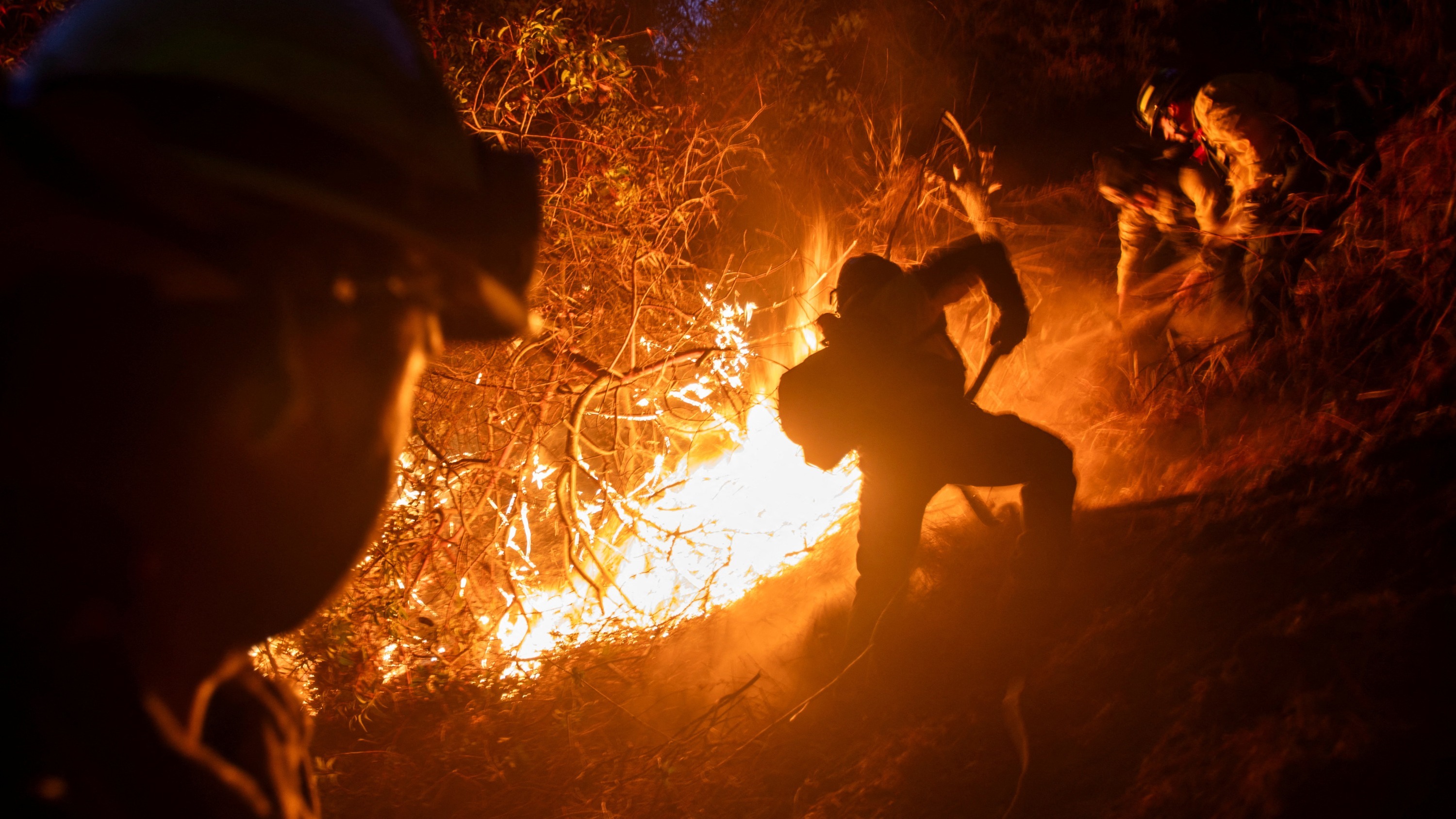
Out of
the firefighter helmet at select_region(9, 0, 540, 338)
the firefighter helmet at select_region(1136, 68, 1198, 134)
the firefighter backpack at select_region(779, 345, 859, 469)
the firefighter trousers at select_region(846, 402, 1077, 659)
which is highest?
the firefighter helmet at select_region(9, 0, 540, 338)

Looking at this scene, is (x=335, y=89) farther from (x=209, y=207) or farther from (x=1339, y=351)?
(x=1339, y=351)

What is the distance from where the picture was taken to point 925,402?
340 cm

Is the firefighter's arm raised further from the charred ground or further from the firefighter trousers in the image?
the charred ground

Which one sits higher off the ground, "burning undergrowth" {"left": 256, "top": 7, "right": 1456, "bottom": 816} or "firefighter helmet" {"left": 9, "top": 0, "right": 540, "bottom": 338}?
"firefighter helmet" {"left": 9, "top": 0, "right": 540, "bottom": 338}

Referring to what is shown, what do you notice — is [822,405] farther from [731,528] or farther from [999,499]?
[731,528]

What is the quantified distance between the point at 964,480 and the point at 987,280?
1035 mm

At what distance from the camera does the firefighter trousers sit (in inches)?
131

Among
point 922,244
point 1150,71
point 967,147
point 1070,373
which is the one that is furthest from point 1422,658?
point 1150,71

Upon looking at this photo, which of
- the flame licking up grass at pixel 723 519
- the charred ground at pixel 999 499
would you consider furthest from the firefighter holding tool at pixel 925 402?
the flame licking up grass at pixel 723 519

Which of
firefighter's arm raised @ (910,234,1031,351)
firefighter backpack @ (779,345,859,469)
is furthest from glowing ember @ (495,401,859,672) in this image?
firefighter's arm raised @ (910,234,1031,351)

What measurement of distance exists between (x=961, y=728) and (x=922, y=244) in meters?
4.57

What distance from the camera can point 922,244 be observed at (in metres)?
6.45

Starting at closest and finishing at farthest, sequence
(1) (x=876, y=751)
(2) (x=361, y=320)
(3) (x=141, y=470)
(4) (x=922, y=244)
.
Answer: (3) (x=141, y=470), (2) (x=361, y=320), (1) (x=876, y=751), (4) (x=922, y=244)

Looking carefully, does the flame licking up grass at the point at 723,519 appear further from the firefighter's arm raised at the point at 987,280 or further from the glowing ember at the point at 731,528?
the firefighter's arm raised at the point at 987,280
